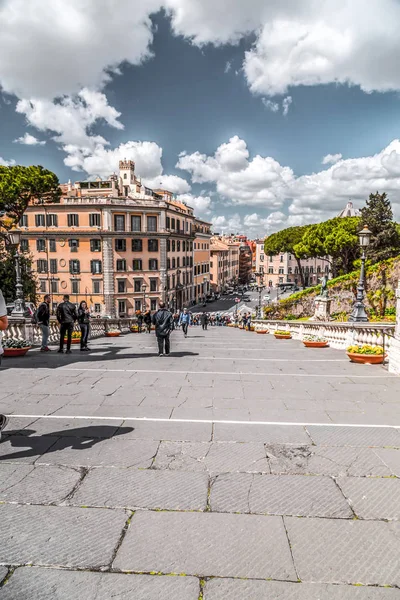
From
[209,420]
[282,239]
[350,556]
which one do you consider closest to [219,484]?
[350,556]

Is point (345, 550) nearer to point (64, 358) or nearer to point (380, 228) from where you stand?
point (64, 358)

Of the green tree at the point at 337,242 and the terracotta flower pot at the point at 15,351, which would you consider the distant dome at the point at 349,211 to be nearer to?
the green tree at the point at 337,242

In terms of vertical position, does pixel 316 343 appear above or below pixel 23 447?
below

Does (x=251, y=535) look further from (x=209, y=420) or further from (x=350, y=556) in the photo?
(x=209, y=420)

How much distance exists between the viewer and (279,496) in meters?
3.55

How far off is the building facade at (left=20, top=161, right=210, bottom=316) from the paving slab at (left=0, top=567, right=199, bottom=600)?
150 ft

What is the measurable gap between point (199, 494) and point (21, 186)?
116 feet

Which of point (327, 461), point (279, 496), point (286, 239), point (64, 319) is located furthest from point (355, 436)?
point (286, 239)

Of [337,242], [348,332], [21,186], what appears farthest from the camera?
[337,242]

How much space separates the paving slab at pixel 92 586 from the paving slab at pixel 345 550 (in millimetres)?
866

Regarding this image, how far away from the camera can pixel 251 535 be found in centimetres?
303

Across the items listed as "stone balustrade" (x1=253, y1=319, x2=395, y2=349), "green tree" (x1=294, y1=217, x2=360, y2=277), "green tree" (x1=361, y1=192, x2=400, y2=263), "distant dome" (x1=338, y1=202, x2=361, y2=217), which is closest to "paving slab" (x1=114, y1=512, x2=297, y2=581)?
"stone balustrade" (x1=253, y1=319, x2=395, y2=349)

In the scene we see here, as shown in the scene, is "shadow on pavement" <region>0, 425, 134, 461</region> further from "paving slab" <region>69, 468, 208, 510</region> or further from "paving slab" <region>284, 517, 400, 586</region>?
"paving slab" <region>284, 517, 400, 586</region>

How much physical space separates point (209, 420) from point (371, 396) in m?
3.19
